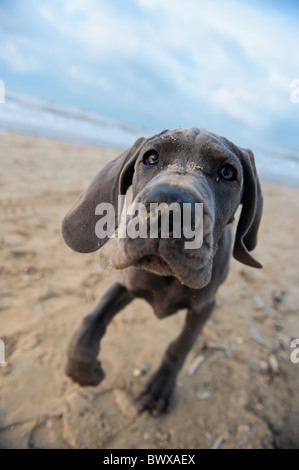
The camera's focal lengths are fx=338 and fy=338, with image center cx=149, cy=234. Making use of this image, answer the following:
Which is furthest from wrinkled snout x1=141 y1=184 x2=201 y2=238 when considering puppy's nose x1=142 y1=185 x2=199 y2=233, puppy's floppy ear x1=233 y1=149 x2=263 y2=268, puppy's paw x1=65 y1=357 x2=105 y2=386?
puppy's paw x1=65 y1=357 x2=105 y2=386

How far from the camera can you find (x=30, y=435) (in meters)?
2.37

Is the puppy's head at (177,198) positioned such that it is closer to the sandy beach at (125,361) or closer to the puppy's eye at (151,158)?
the puppy's eye at (151,158)

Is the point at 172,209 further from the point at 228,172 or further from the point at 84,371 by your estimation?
the point at 84,371

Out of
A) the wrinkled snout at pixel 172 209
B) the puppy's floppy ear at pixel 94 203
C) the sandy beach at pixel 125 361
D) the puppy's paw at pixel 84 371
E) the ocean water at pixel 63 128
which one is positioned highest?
the wrinkled snout at pixel 172 209

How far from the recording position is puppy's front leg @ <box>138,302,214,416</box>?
2.79 meters

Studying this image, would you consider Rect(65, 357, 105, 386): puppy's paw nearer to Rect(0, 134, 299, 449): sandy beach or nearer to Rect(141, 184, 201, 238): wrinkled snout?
Rect(0, 134, 299, 449): sandy beach

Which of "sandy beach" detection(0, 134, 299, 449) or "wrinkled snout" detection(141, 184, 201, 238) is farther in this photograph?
"sandy beach" detection(0, 134, 299, 449)

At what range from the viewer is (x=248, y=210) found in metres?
2.50

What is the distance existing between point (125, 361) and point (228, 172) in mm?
2000

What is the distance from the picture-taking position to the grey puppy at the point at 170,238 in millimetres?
A: 1693

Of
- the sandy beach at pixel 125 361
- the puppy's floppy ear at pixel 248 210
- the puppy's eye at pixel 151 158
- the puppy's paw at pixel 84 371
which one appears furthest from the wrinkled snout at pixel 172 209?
the puppy's paw at pixel 84 371

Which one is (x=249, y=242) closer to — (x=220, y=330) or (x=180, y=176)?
(x=180, y=176)

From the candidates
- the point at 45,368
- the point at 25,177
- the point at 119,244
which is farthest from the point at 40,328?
the point at 25,177

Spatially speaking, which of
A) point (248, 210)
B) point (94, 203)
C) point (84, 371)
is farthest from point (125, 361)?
point (248, 210)
